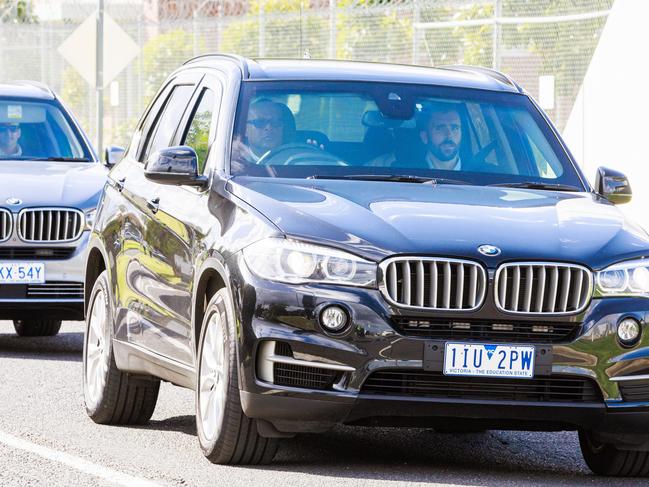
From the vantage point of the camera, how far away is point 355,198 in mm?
7773

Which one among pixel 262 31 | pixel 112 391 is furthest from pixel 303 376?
pixel 262 31

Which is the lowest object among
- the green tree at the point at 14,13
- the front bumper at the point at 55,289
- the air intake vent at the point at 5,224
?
the green tree at the point at 14,13

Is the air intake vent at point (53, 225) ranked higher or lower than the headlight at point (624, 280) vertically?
lower

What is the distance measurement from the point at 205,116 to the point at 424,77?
3.61ft

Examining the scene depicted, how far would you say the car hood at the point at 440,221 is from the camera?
7.29m

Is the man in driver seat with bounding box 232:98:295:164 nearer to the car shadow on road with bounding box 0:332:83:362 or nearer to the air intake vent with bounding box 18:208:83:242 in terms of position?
the car shadow on road with bounding box 0:332:83:362

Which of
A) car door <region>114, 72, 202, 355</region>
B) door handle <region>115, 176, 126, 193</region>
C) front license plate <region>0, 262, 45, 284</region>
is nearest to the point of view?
car door <region>114, 72, 202, 355</region>

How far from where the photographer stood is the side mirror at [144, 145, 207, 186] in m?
8.23

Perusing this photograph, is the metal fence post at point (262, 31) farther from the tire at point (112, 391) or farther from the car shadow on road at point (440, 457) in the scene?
the car shadow on road at point (440, 457)

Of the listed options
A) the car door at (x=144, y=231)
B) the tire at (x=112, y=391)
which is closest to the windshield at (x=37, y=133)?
the car door at (x=144, y=231)

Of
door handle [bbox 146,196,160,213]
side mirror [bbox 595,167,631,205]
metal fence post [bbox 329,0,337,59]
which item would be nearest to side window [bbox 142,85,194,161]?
door handle [bbox 146,196,160,213]

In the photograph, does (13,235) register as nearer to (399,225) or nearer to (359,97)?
(359,97)

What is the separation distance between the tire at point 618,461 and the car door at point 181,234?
1.83 metres

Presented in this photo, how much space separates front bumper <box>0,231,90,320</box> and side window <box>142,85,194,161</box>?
138 inches
